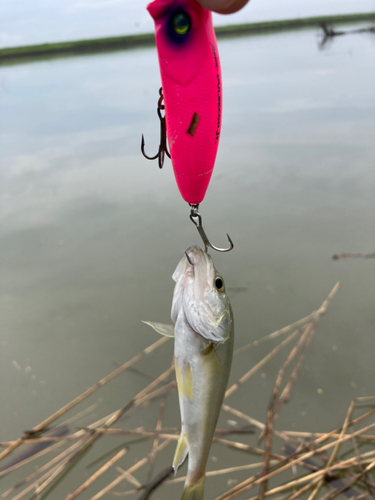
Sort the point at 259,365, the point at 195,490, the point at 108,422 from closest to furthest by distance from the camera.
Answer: the point at 195,490, the point at 108,422, the point at 259,365

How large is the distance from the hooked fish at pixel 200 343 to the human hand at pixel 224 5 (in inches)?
31.9

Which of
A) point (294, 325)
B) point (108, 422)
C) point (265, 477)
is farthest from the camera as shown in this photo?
point (294, 325)

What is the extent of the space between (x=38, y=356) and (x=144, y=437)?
4.15 feet

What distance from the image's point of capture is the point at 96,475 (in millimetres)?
2418

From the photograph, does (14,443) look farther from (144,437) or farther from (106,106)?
(106,106)

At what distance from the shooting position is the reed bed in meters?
2.29

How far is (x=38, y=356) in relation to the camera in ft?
11.0

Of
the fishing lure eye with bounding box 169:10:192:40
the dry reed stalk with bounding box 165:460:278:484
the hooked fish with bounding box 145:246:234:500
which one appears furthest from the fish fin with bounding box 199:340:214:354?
the dry reed stalk with bounding box 165:460:278:484

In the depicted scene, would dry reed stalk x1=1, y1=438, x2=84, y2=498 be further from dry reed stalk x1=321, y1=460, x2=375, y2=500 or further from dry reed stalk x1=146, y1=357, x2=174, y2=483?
dry reed stalk x1=321, y1=460, x2=375, y2=500

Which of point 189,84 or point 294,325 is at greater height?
point 189,84

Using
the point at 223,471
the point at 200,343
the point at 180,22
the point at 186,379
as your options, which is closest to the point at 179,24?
the point at 180,22

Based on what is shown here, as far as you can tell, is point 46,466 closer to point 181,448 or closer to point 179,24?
point 181,448

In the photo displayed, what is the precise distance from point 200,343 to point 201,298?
178 millimetres

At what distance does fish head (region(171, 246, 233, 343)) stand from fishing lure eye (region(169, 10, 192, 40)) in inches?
29.0
